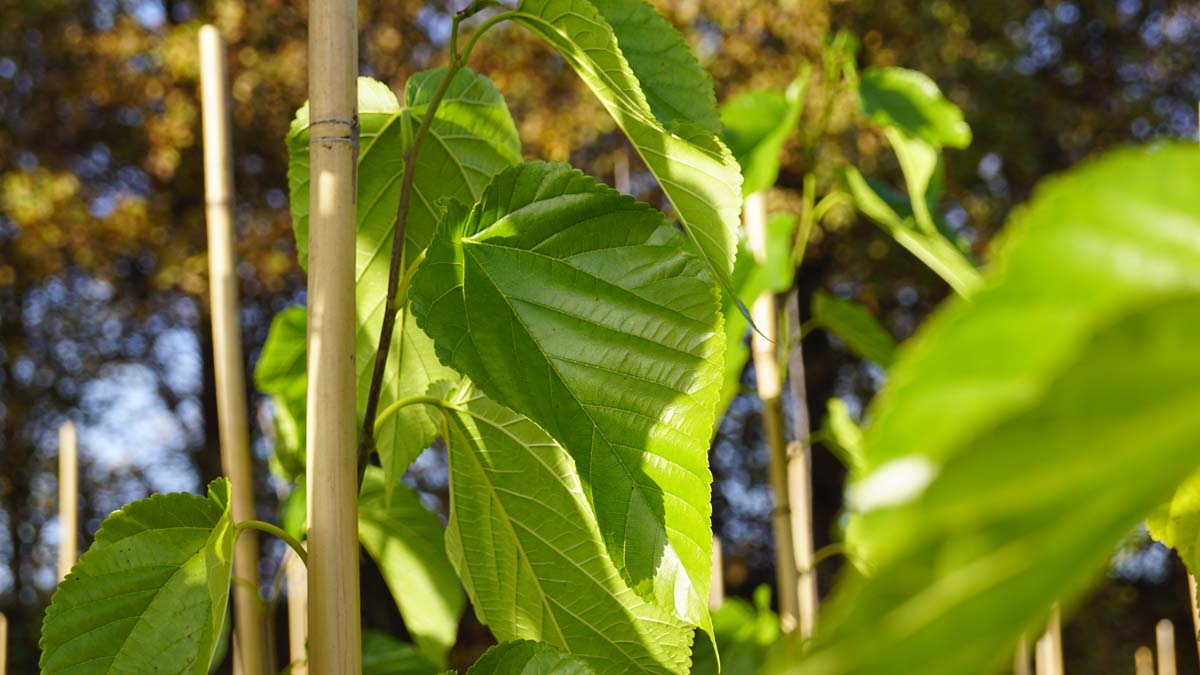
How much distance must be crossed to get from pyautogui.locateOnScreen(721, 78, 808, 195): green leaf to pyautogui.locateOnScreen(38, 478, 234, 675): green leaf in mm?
592

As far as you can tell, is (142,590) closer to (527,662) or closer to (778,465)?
(527,662)

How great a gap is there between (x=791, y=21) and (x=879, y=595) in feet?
14.0

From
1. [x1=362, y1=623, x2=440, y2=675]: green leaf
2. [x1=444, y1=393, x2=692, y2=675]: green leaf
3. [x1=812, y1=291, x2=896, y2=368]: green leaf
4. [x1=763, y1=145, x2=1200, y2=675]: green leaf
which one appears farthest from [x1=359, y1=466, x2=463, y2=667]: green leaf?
[x1=763, y1=145, x2=1200, y2=675]: green leaf

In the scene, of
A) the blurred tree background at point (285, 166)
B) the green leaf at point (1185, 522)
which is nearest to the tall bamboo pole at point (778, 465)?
the green leaf at point (1185, 522)

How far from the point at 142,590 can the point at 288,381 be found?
13.1 inches

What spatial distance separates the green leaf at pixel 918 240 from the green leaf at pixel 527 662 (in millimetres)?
486

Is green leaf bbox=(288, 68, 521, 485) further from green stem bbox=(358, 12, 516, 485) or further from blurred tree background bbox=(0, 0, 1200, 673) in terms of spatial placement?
blurred tree background bbox=(0, 0, 1200, 673)

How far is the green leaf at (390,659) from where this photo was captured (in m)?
0.85

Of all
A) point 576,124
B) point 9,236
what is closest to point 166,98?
point 9,236

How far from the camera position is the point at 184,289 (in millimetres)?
4340

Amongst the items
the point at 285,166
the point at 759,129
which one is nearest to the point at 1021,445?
the point at 759,129

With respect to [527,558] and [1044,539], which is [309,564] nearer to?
[527,558]

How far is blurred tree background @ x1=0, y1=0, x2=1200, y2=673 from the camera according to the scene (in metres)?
4.20

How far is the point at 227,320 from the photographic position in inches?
29.0
